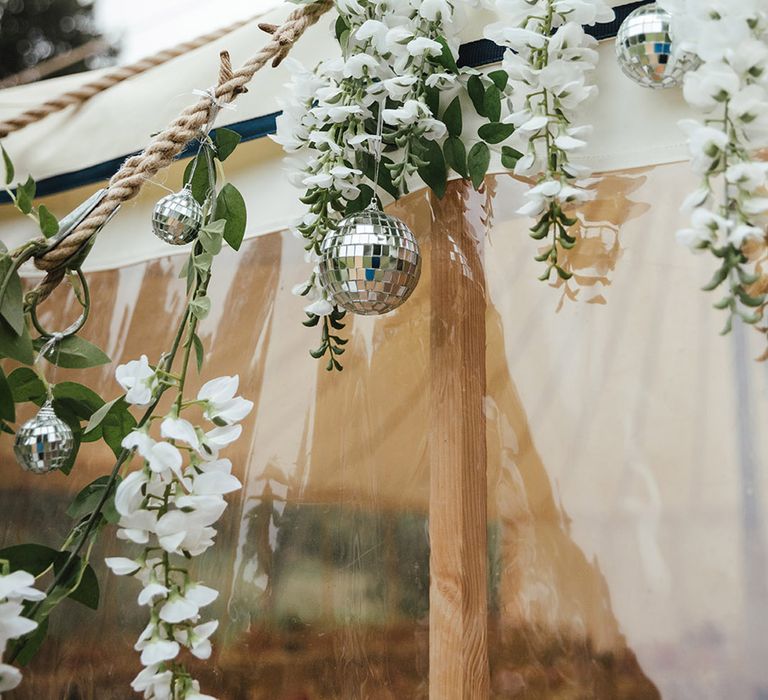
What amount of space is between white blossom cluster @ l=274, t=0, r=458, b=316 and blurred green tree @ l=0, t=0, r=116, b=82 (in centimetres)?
289

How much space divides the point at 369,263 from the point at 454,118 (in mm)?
189

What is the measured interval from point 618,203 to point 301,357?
1.32 ft

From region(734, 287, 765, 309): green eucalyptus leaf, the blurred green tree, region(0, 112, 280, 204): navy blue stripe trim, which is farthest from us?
the blurred green tree

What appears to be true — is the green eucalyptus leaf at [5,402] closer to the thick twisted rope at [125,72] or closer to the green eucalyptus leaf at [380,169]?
the green eucalyptus leaf at [380,169]

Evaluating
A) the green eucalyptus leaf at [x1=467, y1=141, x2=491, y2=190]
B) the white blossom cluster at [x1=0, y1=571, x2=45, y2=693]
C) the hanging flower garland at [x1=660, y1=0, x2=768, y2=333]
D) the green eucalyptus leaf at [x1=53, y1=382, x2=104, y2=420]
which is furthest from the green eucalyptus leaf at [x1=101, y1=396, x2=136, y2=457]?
the hanging flower garland at [x1=660, y1=0, x2=768, y2=333]

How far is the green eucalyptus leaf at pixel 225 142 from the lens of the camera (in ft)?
2.50

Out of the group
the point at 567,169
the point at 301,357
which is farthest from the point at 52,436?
the point at 567,169

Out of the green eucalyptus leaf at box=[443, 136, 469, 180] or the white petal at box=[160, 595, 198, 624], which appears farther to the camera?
the green eucalyptus leaf at box=[443, 136, 469, 180]

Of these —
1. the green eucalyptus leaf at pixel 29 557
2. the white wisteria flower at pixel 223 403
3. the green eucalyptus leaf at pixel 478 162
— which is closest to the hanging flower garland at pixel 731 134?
the green eucalyptus leaf at pixel 478 162

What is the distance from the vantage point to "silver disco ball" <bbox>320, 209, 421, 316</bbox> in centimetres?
69

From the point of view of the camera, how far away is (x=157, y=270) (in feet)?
3.61

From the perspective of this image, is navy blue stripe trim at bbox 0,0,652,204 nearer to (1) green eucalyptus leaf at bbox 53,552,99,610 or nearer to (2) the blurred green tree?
(1) green eucalyptus leaf at bbox 53,552,99,610

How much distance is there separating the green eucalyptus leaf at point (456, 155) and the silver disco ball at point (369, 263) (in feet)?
0.31

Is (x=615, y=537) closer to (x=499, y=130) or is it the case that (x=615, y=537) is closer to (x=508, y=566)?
(x=508, y=566)
